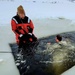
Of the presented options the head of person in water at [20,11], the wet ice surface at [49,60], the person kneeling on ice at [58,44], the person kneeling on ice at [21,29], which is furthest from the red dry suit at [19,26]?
the person kneeling on ice at [58,44]

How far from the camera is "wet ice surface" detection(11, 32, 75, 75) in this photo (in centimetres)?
460

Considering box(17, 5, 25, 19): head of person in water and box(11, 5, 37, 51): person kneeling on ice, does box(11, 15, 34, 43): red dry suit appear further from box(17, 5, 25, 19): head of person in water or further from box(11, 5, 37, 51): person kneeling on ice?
box(17, 5, 25, 19): head of person in water

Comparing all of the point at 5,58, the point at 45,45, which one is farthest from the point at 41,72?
the point at 45,45

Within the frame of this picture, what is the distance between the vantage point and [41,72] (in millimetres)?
4527

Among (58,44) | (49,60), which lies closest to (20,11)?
(58,44)

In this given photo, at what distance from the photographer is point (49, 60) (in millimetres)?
5055

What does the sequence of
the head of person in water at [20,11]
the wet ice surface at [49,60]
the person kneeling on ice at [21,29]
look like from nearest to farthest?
the wet ice surface at [49,60] < the head of person in water at [20,11] < the person kneeling on ice at [21,29]

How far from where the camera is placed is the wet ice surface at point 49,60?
460 cm

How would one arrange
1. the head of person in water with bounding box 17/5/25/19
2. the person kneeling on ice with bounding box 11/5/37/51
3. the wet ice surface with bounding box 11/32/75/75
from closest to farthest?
the wet ice surface with bounding box 11/32/75/75 → the head of person in water with bounding box 17/5/25/19 → the person kneeling on ice with bounding box 11/5/37/51

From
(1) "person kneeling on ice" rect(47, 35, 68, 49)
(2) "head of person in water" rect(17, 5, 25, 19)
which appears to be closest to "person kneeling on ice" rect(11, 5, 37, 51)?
(2) "head of person in water" rect(17, 5, 25, 19)

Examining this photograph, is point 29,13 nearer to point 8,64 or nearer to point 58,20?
point 58,20

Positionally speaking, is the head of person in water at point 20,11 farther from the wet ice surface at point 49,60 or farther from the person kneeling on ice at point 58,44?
the person kneeling on ice at point 58,44

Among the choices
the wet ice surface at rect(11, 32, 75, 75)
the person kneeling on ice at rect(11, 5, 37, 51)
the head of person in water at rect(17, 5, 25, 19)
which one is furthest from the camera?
the person kneeling on ice at rect(11, 5, 37, 51)

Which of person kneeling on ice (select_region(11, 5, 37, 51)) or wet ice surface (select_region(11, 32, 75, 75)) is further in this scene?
person kneeling on ice (select_region(11, 5, 37, 51))
